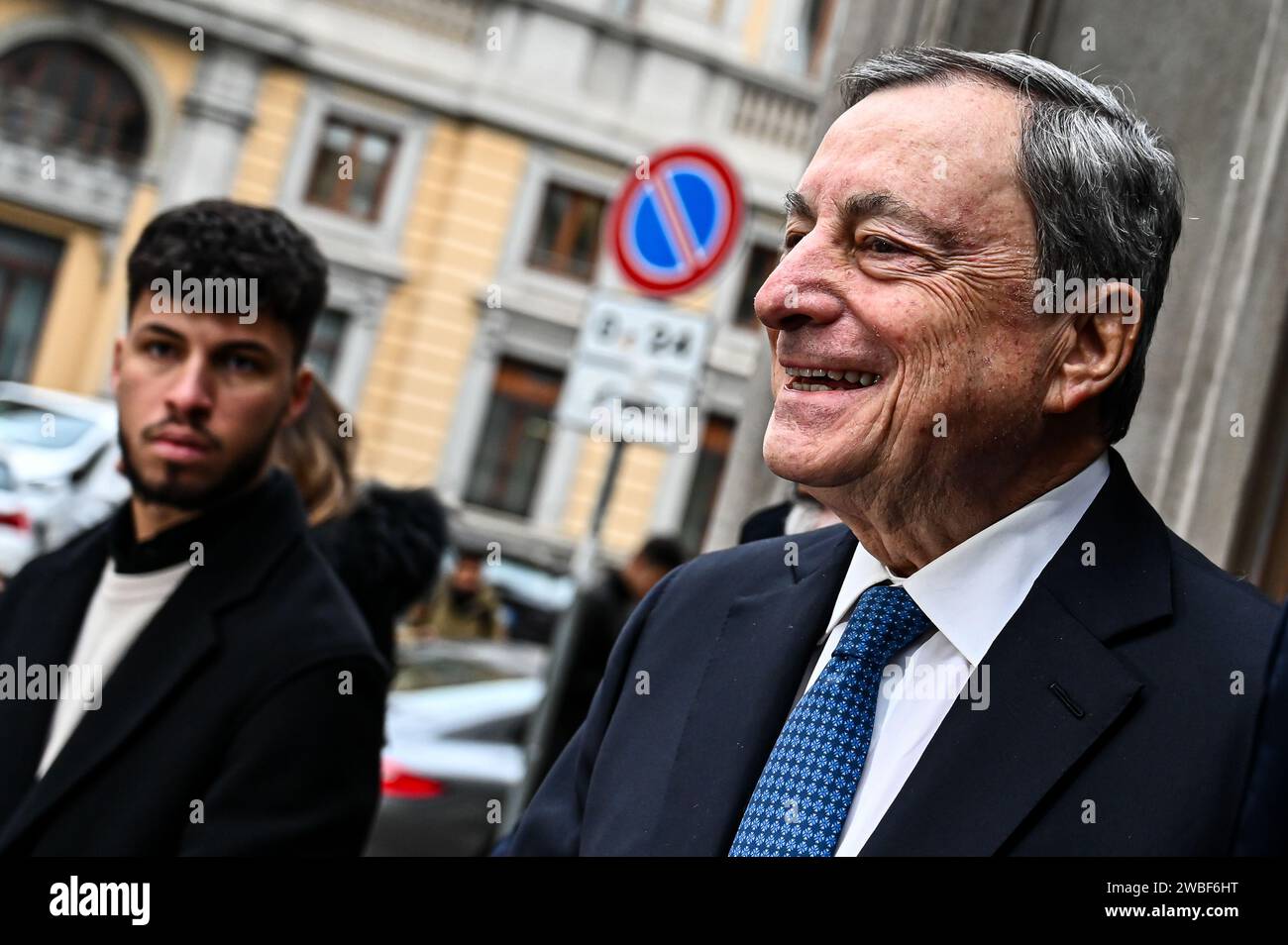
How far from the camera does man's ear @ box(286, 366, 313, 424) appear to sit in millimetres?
2646

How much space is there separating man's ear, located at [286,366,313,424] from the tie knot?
50.0 inches

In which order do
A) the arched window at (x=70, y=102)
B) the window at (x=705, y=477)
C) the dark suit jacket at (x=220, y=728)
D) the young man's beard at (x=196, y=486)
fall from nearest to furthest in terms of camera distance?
the dark suit jacket at (x=220, y=728)
the young man's beard at (x=196, y=486)
the arched window at (x=70, y=102)
the window at (x=705, y=477)

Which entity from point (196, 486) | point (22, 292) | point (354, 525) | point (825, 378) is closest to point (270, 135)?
point (22, 292)

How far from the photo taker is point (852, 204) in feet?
5.59

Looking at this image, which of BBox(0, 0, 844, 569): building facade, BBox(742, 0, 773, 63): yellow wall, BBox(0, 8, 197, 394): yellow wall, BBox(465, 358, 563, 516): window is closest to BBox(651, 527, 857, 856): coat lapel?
BBox(0, 0, 844, 569): building facade

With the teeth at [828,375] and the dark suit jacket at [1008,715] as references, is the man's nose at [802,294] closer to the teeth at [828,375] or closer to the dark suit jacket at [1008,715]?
the teeth at [828,375]

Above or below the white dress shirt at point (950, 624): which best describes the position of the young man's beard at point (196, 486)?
below

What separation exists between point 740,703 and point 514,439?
2049cm

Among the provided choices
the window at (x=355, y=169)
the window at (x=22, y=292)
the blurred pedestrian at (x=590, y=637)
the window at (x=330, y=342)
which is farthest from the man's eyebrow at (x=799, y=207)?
the window at (x=22, y=292)

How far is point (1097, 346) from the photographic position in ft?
5.73

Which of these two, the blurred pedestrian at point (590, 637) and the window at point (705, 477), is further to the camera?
the window at point (705, 477)

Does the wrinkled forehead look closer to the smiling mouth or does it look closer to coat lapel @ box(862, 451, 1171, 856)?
the smiling mouth

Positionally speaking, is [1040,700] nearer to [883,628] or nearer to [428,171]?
[883,628]

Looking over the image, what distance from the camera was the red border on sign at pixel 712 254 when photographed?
6.43 meters
